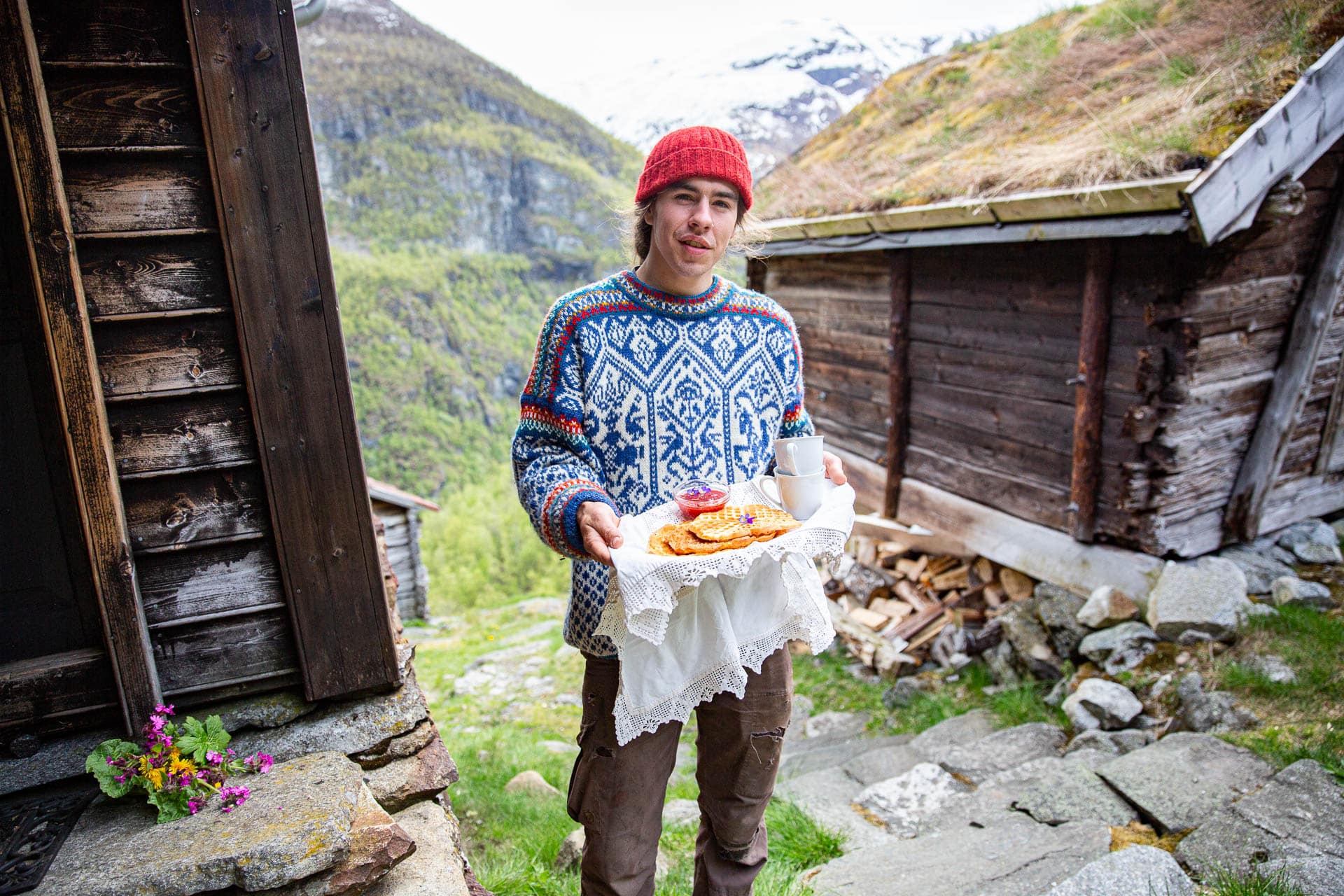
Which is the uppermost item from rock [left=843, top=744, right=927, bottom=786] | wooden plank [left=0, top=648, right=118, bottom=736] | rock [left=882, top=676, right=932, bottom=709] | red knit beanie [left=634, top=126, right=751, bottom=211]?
red knit beanie [left=634, top=126, right=751, bottom=211]

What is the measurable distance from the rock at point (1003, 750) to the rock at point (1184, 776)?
69 centimetres

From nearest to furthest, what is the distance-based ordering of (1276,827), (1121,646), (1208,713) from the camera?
(1276,827)
(1208,713)
(1121,646)

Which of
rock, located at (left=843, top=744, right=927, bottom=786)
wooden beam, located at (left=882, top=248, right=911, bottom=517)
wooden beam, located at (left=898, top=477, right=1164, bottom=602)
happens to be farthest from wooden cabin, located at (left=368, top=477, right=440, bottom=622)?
rock, located at (left=843, top=744, right=927, bottom=786)

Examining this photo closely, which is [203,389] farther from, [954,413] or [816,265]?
[816,265]

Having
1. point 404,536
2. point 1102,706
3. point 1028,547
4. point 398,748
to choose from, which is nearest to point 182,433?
point 398,748

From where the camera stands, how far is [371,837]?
1996mm

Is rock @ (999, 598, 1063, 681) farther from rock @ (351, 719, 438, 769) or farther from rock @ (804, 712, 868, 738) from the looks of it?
rock @ (351, 719, 438, 769)

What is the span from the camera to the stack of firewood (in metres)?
5.62

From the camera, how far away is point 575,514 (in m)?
1.73

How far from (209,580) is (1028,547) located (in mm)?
4823

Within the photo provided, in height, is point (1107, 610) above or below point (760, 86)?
below

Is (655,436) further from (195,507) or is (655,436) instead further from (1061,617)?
(1061,617)

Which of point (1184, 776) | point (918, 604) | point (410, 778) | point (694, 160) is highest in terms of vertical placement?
point (694, 160)

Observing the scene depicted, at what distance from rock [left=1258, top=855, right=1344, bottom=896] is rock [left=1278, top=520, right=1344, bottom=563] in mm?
3025
